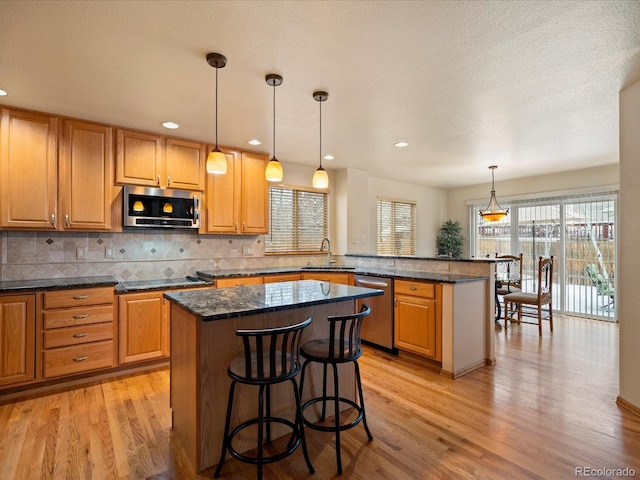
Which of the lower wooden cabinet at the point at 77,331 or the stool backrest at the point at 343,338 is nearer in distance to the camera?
the stool backrest at the point at 343,338

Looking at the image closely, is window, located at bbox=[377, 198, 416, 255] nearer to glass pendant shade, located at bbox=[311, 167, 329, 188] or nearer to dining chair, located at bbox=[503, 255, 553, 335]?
dining chair, located at bbox=[503, 255, 553, 335]

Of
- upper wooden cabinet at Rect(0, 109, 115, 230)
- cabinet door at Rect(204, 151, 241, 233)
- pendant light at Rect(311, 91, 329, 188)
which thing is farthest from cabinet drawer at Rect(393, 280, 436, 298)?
upper wooden cabinet at Rect(0, 109, 115, 230)

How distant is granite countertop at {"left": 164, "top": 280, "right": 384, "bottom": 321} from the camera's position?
1757 mm

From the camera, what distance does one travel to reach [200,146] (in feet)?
12.6

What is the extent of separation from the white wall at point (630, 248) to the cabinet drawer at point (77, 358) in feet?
14.1

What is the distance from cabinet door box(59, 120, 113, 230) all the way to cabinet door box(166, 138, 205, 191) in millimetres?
559

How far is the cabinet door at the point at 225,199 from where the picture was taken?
392cm

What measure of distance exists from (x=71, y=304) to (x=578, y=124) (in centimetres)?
510

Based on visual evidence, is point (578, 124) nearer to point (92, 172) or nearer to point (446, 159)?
point (446, 159)

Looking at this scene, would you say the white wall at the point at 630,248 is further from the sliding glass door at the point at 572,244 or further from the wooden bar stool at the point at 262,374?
the sliding glass door at the point at 572,244

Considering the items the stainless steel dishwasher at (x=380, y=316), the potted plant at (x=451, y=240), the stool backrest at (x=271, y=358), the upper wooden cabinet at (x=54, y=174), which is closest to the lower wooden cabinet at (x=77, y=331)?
the upper wooden cabinet at (x=54, y=174)

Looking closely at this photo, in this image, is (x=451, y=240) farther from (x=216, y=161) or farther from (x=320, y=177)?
(x=216, y=161)

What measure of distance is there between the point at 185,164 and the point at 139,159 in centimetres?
46

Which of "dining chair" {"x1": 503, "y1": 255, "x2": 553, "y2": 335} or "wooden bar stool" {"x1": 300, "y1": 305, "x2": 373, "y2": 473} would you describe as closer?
"wooden bar stool" {"x1": 300, "y1": 305, "x2": 373, "y2": 473}
